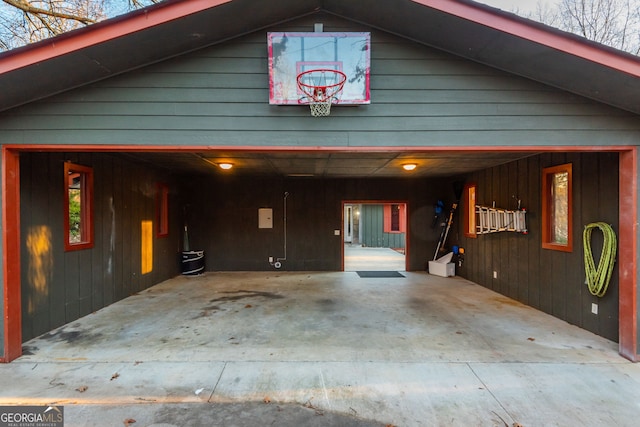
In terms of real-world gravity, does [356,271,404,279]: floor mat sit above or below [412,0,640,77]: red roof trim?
below

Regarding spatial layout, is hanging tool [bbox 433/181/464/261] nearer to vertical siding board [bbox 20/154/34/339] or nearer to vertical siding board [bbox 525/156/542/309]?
vertical siding board [bbox 525/156/542/309]

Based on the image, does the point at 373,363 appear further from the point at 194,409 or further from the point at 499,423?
the point at 194,409

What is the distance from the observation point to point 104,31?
265 cm

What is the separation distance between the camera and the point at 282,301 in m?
5.16

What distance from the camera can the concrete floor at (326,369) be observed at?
223 centimetres

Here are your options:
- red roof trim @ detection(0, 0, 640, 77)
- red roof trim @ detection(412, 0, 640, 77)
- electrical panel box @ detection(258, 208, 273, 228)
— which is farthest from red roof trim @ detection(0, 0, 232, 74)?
electrical panel box @ detection(258, 208, 273, 228)

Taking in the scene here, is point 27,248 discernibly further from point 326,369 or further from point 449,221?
point 449,221

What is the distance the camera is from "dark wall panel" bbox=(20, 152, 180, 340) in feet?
11.7

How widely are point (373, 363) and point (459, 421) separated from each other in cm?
93

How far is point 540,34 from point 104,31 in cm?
368
